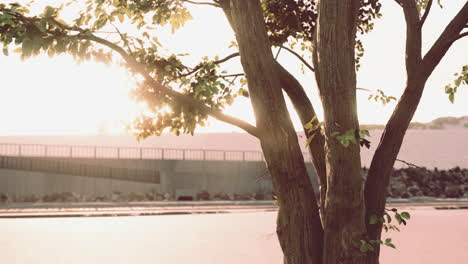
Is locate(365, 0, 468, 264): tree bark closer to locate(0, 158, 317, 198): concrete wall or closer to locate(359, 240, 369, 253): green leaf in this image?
locate(359, 240, 369, 253): green leaf

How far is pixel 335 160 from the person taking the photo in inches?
237

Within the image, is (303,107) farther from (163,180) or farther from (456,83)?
(163,180)

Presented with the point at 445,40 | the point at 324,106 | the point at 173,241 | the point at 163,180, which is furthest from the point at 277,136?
the point at 163,180

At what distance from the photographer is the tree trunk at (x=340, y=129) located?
597 centimetres

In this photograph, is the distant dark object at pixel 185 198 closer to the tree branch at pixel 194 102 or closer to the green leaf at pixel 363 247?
the tree branch at pixel 194 102

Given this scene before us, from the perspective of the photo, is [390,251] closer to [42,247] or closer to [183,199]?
[42,247]

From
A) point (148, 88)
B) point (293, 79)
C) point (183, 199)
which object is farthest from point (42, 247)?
point (183, 199)

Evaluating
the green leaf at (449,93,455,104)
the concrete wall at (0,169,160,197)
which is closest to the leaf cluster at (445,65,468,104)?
the green leaf at (449,93,455,104)

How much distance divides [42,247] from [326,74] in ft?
35.7

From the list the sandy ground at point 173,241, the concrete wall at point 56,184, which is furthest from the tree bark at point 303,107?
the concrete wall at point 56,184

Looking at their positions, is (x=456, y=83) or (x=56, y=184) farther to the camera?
(x=56, y=184)

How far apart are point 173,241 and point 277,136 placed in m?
9.81

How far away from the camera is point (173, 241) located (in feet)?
51.0

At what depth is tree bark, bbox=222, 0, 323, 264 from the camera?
255 inches
